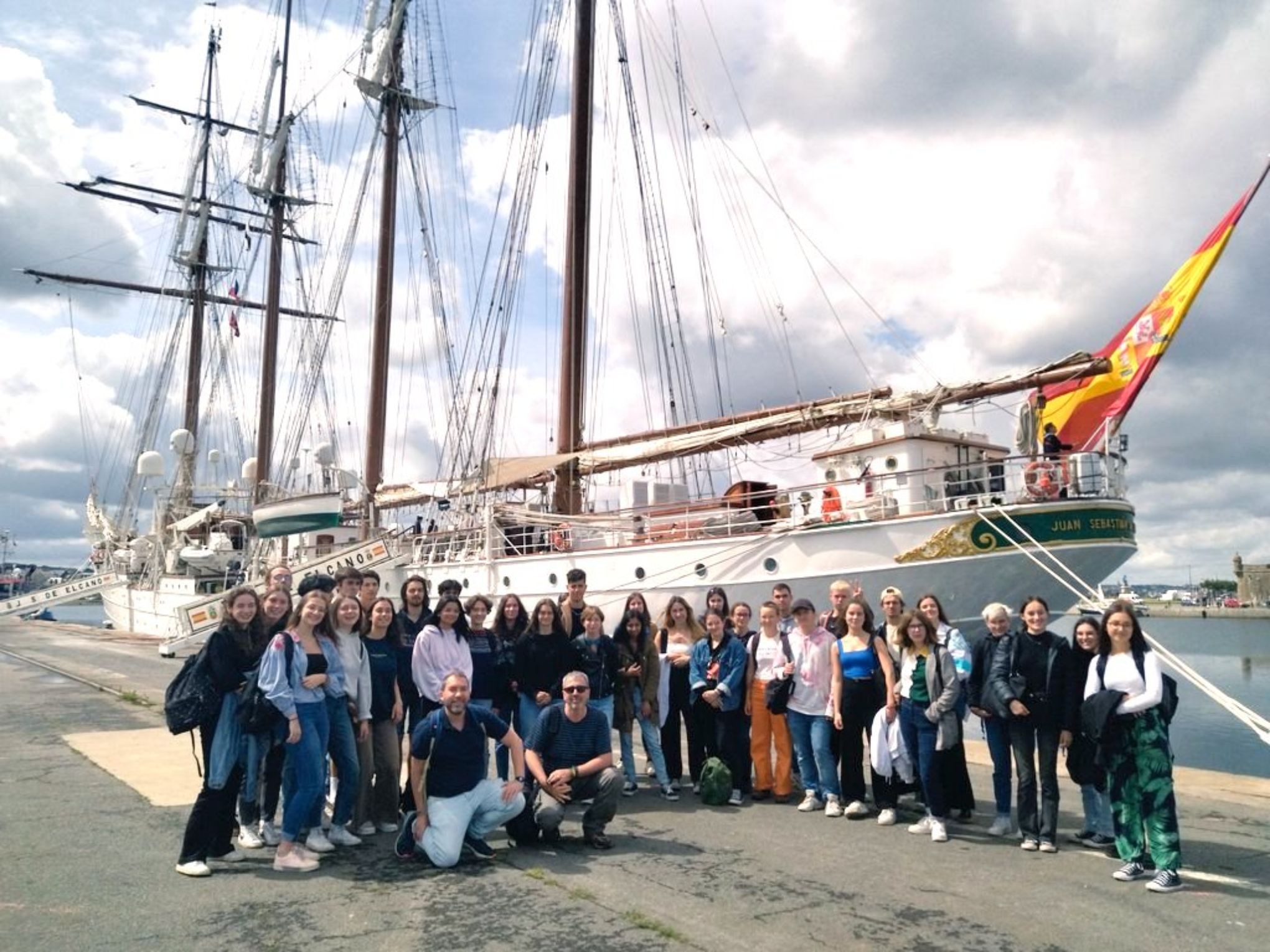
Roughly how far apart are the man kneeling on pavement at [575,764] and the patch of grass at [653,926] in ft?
4.19

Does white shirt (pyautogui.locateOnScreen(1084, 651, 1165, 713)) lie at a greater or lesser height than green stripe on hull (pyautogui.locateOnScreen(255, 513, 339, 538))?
lesser

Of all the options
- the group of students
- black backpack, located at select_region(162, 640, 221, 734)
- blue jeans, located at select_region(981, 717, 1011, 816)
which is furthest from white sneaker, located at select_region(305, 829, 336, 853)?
blue jeans, located at select_region(981, 717, 1011, 816)

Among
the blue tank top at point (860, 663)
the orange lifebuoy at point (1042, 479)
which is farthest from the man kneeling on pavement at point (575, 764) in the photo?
the orange lifebuoy at point (1042, 479)

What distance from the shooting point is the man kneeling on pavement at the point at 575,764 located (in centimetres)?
598

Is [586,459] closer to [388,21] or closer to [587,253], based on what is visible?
[587,253]

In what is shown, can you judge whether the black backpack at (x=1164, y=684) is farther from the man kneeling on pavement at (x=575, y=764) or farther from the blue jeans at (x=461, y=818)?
the blue jeans at (x=461, y=818)

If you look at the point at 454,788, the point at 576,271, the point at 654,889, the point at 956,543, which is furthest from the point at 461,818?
the point at 576,271

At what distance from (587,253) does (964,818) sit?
725 inches

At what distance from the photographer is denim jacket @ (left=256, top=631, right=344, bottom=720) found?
5.44 m

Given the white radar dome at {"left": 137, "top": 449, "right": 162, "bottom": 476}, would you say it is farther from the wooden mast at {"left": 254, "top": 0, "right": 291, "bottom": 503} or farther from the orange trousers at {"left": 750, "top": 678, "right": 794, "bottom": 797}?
the orange trousers at {"left": 750, "top": 678, "right": 794, "bottom": 797}

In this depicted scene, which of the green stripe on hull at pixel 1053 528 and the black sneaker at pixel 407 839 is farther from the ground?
the green stripe on hull at pixel 1053 528

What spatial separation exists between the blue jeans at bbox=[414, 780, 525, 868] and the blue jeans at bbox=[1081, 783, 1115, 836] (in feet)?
12.6

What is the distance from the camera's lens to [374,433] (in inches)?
1121

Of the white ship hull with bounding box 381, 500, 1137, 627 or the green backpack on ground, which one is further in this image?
the white ship hull with bounding box 381, 500, 1137, 627
